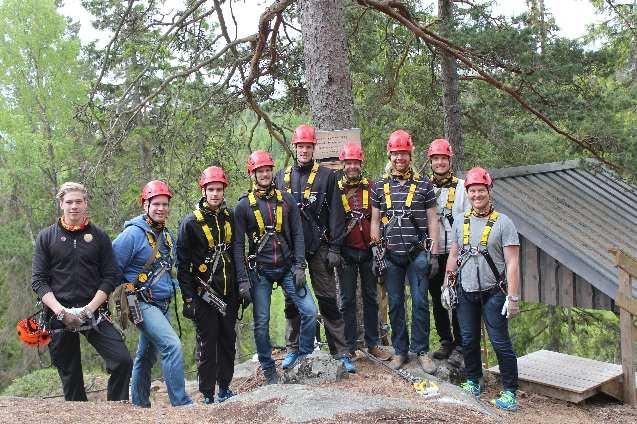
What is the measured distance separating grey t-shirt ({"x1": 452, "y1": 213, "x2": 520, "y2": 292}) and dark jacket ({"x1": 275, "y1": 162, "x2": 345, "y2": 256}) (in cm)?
123

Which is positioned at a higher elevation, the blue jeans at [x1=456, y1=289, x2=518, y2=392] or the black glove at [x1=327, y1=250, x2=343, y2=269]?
the black glove at [x1=327, y1=250, x2=343, y2=269]

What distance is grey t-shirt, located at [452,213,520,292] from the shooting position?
18.7 feet

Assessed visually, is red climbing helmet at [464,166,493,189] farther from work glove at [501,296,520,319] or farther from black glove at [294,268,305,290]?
black glove at [294,268,305,290]

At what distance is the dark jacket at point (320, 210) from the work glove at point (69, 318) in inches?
89.4

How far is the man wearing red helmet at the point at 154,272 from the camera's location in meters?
5.65

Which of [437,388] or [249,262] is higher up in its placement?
[249,262]

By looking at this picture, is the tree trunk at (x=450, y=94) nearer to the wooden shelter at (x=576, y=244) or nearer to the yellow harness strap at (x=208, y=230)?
the wooden shelter at (x=576, y=244)

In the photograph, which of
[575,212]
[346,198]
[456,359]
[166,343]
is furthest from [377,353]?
[575,212]

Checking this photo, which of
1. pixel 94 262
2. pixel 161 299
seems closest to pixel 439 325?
pixel 161 299

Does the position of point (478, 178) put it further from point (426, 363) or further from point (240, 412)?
point (240, 412)

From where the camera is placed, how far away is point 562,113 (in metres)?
A: 8.37

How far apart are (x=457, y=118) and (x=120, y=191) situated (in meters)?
6.39

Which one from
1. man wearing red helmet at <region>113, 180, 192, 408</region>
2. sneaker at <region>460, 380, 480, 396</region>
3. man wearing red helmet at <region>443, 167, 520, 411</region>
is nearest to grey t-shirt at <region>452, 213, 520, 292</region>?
man wearing red helmet at <region>443, 167, 520, 411</region>

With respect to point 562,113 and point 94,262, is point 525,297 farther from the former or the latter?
point 94,262
